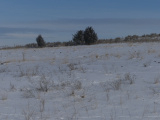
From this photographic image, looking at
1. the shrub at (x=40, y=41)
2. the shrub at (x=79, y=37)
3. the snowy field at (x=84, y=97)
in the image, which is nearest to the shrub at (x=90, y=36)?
the shrub at (x=79, y=37)

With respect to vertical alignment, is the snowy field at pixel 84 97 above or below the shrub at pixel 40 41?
below

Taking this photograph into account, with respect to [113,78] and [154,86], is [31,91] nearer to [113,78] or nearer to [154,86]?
[113,78]

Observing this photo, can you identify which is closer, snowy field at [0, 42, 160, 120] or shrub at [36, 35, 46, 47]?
snowy field at [0, 42, 160, 120]

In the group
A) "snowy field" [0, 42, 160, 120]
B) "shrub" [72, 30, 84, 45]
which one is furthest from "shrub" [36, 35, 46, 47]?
"snowy field" [0, 42, 160, 120]

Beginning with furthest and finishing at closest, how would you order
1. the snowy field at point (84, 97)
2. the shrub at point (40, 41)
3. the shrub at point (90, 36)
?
1. the shrub at point (40, 41)
2. the shrub at point (90, 36)
3. the snowy field at point (84, 97)

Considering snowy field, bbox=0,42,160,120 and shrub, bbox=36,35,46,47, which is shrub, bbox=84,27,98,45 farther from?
snowy field, bbox=0,42,160,120

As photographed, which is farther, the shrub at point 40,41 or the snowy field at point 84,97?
the shrub at point 40,41

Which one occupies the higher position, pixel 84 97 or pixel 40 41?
pixel 40 41

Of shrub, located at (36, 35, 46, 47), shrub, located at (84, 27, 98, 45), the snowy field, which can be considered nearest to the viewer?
the snowy field

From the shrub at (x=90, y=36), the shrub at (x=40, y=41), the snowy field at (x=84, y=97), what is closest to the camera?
the snowy field at (x=84, y=97)

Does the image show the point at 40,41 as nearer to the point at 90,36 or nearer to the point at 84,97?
the point at 90,36

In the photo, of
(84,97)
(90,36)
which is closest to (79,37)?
(90,36)

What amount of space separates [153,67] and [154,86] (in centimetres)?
234

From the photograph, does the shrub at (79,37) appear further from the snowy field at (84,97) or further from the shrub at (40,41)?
the snowy field at (84,97)
